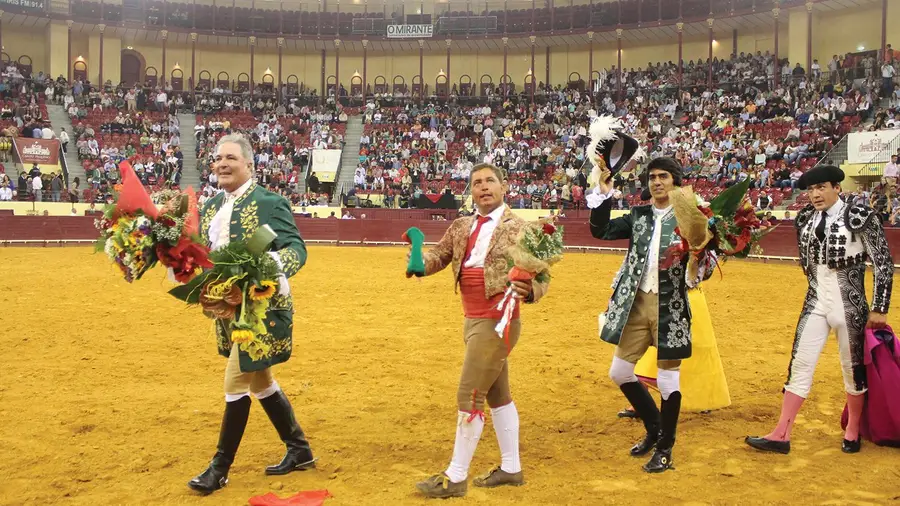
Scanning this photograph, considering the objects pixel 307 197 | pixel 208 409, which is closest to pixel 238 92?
pixel 307 197

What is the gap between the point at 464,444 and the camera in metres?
3.24

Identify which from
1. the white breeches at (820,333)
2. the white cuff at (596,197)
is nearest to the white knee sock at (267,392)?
the white cuff at (596,197)

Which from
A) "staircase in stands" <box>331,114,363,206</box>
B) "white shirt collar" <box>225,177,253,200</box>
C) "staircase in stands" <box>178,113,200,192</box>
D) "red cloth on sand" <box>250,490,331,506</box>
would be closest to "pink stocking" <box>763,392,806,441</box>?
"red cloth on sand" <box>250,490,331,506</box>

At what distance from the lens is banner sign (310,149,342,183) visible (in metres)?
27.0

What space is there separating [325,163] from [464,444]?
24726mm

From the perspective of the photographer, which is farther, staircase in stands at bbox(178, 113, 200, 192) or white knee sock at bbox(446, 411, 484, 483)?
staircase in stands at bbox(178, 113, 200, 192)

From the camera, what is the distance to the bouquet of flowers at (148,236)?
301 cm

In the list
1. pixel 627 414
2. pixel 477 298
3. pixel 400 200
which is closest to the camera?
pixel 477 298

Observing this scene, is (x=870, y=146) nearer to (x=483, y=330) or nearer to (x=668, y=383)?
(x=668, y=383)

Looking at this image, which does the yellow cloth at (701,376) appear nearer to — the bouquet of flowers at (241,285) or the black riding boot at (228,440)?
the black riding boot at (228,440)

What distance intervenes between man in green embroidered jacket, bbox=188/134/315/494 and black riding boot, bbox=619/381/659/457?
5.83 ft

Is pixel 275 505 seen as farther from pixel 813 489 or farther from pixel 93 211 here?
pixel 93 211

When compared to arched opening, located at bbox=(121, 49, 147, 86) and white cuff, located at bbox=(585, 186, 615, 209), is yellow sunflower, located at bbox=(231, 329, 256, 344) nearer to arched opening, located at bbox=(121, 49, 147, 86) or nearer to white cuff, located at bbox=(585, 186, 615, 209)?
white cuff, located at bbox=(585, 186, 615, 209)

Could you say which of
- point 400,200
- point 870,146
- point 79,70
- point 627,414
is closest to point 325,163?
point 400,200
